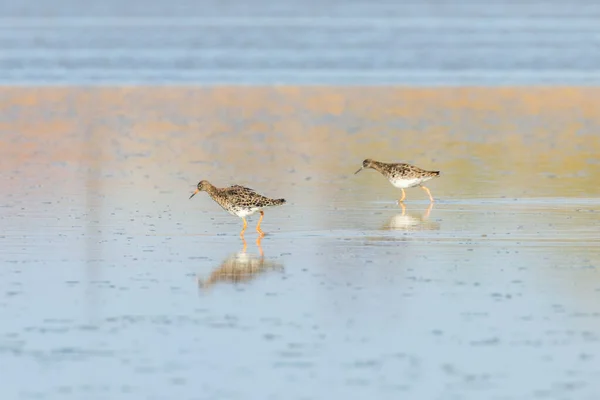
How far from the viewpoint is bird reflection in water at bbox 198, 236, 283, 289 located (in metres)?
13.7

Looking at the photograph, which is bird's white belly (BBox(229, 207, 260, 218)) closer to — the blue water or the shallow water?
the shallow water

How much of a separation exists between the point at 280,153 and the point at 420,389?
1704cm

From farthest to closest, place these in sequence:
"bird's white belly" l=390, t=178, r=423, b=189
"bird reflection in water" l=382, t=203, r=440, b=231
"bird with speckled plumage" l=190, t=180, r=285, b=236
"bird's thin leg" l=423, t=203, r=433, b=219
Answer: "bird's white belly" l=390, t=178, r=423, b=189
"bird's thin leg" l=423, t=203, r=433, b=219
"bird reflection in water" l=382, t=203, r=440, b=231
"bird with speckled plumage" l=190, t=180, r=285, b=236

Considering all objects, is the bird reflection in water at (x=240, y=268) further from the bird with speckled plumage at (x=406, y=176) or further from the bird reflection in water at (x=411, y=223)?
the bird with speckled plumage at (x=406, y=176)

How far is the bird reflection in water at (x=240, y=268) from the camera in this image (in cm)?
1369

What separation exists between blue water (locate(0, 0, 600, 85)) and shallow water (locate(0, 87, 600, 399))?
14436 mm

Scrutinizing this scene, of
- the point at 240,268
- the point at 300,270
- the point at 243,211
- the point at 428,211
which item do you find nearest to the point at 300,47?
the point at 428,211

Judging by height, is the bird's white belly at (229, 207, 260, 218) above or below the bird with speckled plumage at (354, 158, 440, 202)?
below

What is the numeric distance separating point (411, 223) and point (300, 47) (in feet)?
130

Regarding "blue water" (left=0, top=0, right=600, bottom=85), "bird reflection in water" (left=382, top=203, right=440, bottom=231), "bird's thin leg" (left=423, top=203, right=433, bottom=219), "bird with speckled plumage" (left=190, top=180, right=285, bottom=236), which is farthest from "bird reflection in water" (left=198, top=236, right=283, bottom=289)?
"blue water" (left=0, top=0, right=600, bottom=85)

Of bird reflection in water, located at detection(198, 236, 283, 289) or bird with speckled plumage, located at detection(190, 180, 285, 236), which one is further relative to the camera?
bird with speckled plumage, located at detection(190, 180, 285, 236)

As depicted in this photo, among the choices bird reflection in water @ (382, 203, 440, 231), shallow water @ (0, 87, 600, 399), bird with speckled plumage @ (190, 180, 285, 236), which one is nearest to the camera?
shallow water @ (0, 87, 600, 399)

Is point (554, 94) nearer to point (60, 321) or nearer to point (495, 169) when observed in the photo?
point (495, 169)

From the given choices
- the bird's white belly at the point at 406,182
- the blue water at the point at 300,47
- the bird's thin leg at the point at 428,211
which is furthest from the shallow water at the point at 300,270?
the blue water at the point at 300,47
